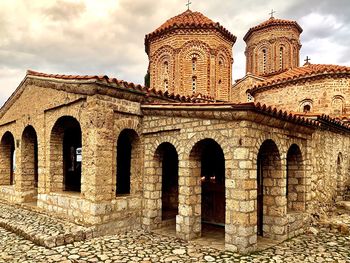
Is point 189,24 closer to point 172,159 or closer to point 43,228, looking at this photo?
point 172,159

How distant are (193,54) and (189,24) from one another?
1431 mm

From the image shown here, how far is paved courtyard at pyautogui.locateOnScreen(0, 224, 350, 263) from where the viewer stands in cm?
564

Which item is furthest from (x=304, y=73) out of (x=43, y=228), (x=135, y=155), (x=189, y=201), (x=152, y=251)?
(x=43, y=228)

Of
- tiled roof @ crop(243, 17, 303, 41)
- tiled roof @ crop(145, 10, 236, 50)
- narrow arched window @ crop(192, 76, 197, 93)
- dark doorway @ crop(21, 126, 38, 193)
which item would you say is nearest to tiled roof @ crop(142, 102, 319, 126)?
dark doorway @ crop(21, 126, 38, 193)

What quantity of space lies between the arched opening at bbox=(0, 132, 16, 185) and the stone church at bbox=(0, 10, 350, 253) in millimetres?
47

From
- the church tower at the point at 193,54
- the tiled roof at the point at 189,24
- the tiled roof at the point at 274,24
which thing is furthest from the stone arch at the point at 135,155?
the tiled roof at the point at 274,24

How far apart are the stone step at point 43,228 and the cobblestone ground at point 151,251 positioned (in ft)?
0.45

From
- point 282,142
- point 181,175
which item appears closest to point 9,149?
point 181,175

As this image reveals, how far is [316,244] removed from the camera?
6.87 m

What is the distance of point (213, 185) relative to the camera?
29.6 ft

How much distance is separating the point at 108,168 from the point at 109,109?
1432mm

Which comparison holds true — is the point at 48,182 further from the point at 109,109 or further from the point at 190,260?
the point at 190,260

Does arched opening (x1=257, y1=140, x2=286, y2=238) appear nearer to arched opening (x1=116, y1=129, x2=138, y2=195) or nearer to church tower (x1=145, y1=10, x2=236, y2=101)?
arched opening (x1=116, y1=129, x2=138, y2=195)

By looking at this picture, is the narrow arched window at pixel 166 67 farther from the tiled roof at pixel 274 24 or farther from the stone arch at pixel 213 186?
the tiled roof at pixel 274 24
